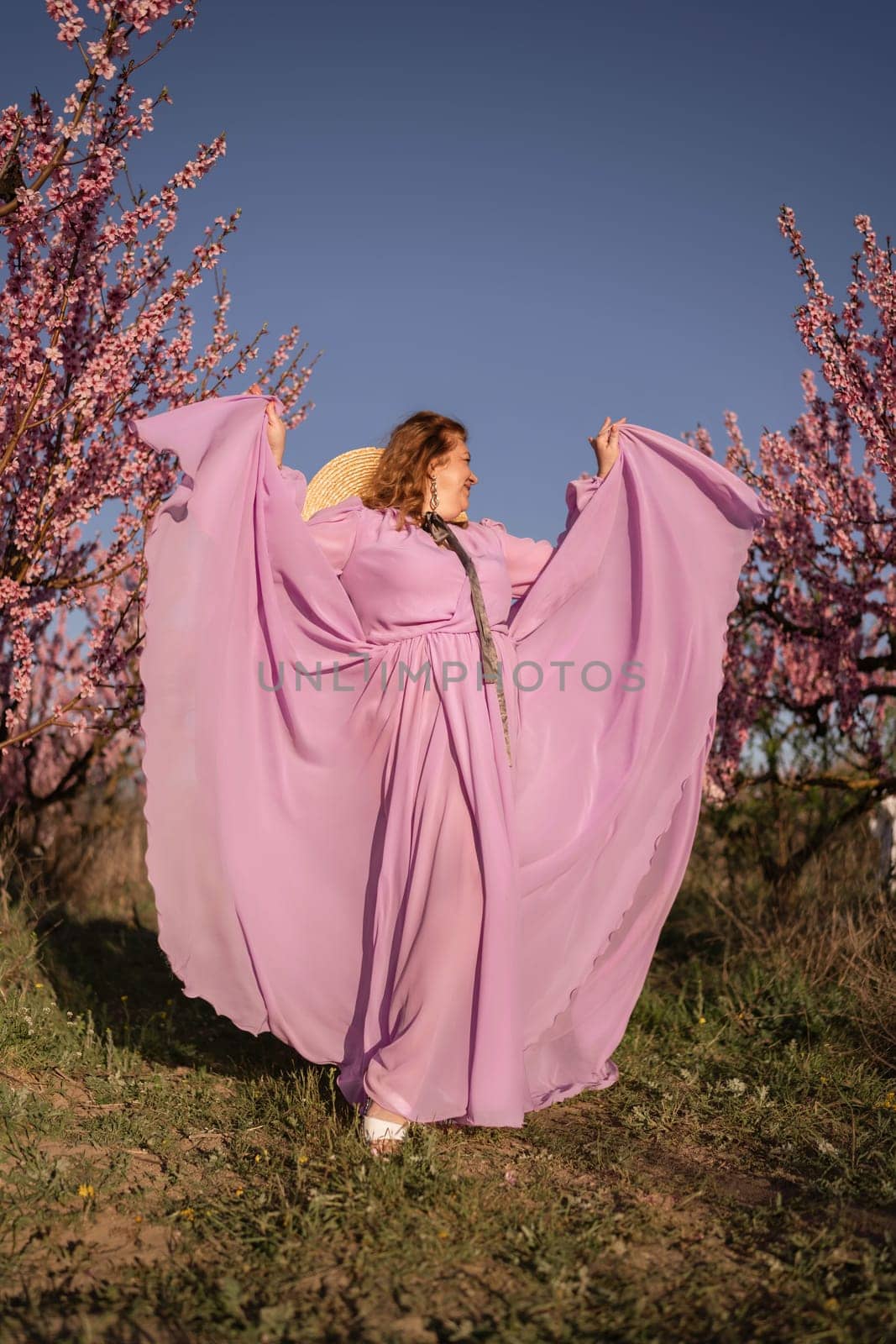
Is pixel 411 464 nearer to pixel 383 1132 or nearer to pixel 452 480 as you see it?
pixel 452 480

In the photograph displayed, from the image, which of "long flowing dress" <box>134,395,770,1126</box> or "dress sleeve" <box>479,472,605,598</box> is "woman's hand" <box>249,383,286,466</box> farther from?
"dress sleeve" <box>479,472,605,598</box>

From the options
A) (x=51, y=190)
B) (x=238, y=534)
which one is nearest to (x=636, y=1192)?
(x=238, y=534)

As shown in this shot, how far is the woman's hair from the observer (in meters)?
3.71

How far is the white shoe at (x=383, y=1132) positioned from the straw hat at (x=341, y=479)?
2.09 m

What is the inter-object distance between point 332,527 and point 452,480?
0.46 metres

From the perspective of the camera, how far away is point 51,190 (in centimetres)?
398

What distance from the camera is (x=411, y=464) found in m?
3.74

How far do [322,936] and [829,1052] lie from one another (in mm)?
2000

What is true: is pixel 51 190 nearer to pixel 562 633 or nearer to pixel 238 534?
pixel 238 534

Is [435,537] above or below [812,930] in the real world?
above

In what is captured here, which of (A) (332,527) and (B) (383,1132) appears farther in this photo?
(A) (332,527)

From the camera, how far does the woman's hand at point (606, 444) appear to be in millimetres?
3959

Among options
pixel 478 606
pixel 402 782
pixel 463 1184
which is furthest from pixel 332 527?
pixel 463 1184

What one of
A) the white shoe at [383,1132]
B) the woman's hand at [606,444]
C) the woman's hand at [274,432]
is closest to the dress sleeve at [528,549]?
the woman's hand at [606,444]
